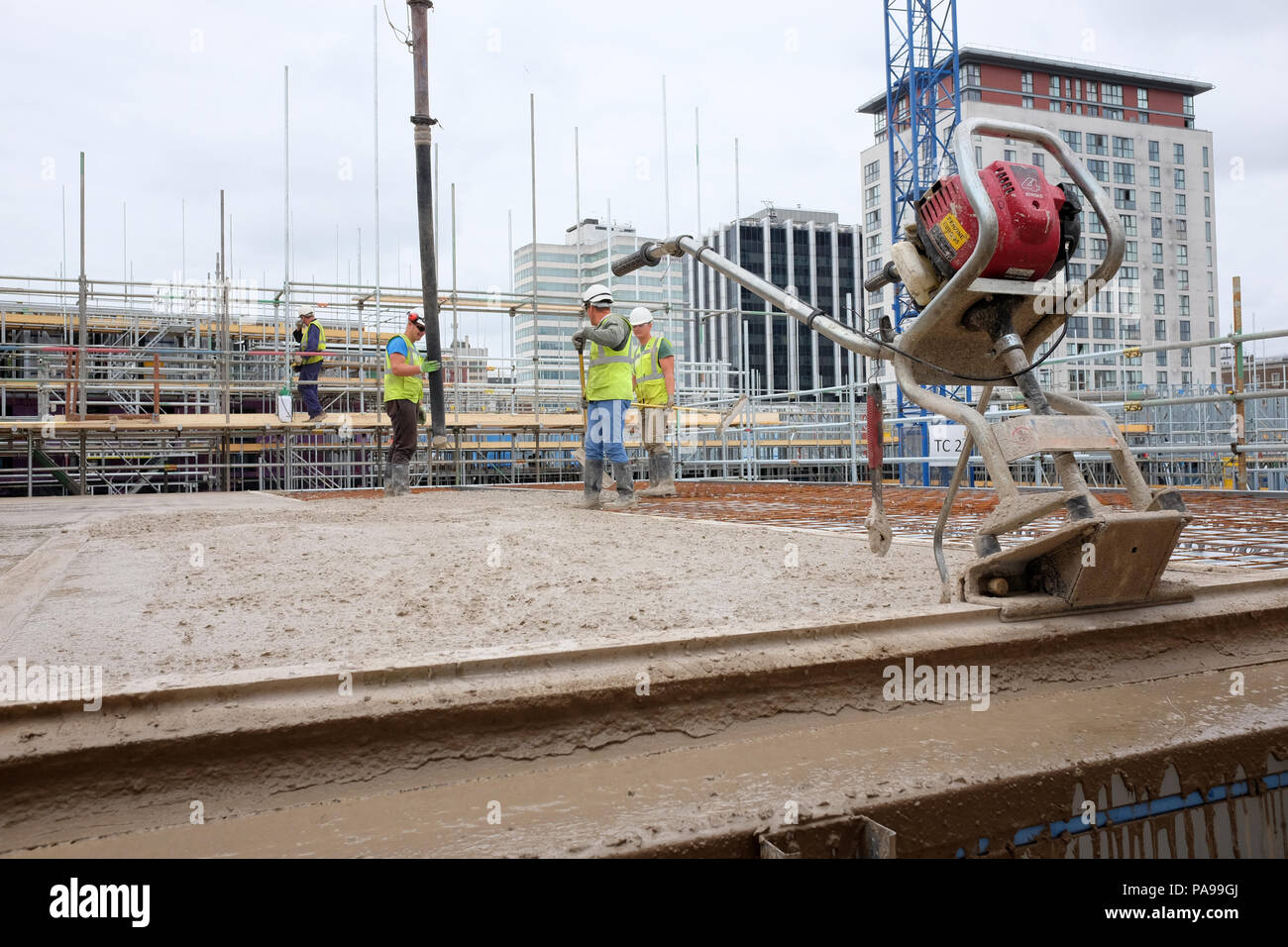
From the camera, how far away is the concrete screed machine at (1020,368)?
2705 millimetres

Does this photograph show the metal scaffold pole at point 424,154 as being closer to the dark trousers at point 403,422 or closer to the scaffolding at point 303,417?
the dark trousers at point 403,422

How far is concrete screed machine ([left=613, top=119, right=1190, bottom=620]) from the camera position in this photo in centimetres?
271

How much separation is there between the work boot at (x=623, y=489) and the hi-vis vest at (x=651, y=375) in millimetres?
2035

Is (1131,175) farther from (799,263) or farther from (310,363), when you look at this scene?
(310,363)

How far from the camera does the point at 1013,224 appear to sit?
2855 millimetres

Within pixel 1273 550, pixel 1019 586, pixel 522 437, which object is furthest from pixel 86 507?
pixel 522 437

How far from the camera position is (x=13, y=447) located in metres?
17.0

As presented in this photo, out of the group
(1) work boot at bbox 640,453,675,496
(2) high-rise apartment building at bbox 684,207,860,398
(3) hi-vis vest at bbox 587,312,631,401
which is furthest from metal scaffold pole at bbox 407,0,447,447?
(2) high-rise apartment building at bbox 684,207,860,398

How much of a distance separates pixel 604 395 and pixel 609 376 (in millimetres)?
175

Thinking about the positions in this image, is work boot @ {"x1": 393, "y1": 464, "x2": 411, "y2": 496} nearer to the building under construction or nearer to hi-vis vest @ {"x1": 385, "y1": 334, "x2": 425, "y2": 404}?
hi-vis vest @ {"x1": 385, "y1": 334, "x2": 425, "y2": 404}

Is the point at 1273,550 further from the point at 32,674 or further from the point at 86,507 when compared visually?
the point at 86,507

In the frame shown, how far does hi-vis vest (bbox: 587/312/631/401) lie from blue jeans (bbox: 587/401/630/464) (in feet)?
0.23

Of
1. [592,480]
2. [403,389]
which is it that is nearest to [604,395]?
[592,480]

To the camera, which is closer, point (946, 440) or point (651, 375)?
point (651, 375)
